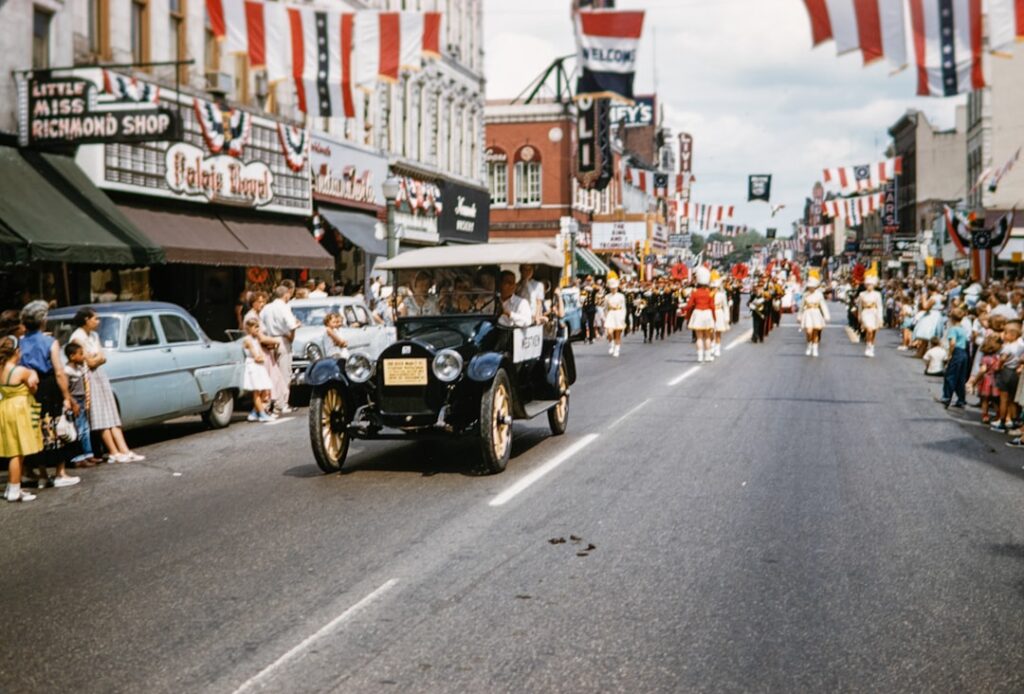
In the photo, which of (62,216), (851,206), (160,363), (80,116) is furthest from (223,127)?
(851,206)

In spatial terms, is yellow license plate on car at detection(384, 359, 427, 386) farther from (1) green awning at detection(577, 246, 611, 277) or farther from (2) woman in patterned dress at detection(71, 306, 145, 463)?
(1) green awning at detection(577, 246, 611, 277)

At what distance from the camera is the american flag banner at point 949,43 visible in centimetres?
1237

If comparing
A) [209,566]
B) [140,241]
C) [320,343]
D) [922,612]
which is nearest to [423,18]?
[320,343]

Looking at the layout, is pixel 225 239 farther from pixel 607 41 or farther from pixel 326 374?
pixel 326 374

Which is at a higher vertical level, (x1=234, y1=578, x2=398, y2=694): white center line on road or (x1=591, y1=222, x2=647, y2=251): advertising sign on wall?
(x1=591, y1=222, x2=647, y2=251): advertising sign on wall

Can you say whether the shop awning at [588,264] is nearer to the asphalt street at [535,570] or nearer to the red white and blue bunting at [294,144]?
the red white and blue bunting at [294,144]

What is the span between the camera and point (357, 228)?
31.8 metres

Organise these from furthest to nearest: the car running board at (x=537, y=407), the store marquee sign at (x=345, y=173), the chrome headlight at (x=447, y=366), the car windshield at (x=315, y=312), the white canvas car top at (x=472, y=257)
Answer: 1. the store marquee sign at (x=345, y=173)
2. the car windshield at (x=315, y=312)
3. the white canvas car top at (x=472, y=257)
4. the car running board at (x=537, y=407)
5. the chrome headlight at (x=447, y=366)

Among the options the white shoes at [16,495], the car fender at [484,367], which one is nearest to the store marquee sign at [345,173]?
the car fender at [484,367]

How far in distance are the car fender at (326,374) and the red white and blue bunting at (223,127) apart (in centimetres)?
1445

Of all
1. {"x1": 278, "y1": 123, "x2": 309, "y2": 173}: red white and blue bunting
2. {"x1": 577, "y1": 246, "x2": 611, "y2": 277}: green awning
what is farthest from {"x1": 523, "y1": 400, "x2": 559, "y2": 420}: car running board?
{"x1": 577, "y1": 246, "x2": 611, "y2": 277}: green awning

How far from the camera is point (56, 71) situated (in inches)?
757

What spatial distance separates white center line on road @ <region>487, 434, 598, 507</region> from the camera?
29.0 ft

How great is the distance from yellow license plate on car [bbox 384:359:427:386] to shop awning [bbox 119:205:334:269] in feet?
40.0
